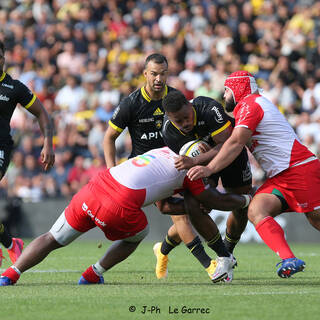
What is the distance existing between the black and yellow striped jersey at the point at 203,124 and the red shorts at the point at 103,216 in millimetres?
1011

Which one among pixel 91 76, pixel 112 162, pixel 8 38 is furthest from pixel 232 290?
pixel 8 38

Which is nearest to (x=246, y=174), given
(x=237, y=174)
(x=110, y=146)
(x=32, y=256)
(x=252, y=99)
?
(x=237, y=174)

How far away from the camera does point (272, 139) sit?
7480mm

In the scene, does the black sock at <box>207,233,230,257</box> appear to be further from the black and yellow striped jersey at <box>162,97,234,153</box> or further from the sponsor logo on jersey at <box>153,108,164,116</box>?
the sponsor logo on jersey at <box>153,108,164,116</box>

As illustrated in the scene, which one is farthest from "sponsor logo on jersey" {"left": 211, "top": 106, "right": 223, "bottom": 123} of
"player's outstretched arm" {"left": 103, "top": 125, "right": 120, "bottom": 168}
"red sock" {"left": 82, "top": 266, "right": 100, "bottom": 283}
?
"red sock" {"left": 82, "top": 266, "right": 100, "bottom": 283}

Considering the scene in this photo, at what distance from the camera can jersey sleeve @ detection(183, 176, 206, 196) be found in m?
7.36

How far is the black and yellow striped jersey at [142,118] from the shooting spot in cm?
882

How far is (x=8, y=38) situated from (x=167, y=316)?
17.5 meters

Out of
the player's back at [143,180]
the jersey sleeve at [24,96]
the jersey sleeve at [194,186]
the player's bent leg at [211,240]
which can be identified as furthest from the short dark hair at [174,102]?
the jersey sleeve at [24,96]

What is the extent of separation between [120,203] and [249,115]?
1.43m

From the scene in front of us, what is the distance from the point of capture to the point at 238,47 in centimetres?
1822

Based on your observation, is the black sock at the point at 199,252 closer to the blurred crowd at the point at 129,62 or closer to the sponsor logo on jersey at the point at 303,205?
the sponsor logo on jersey at the point at 303,205

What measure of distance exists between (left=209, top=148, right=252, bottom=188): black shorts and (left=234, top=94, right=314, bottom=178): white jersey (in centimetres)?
93

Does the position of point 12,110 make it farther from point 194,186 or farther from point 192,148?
point 194,186
